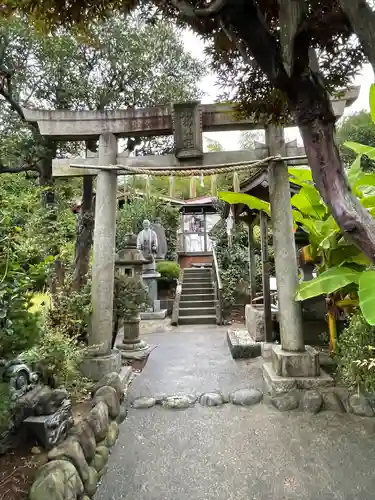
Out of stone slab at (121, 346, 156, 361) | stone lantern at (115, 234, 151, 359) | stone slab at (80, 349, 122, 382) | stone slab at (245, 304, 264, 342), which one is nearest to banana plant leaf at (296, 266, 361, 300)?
stone slab at (245, 304, 264, 342)

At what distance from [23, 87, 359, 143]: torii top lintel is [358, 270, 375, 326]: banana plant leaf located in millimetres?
2880

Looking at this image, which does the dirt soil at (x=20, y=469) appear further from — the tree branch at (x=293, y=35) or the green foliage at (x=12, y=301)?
the tree branch at (x=293, y=35)

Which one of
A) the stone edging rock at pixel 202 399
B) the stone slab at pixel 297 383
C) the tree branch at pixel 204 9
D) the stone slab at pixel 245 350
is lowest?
the stone edging rock at pixel 202 399

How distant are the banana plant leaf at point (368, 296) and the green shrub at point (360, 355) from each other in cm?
67

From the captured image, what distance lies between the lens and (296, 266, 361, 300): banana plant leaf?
11.6 ft

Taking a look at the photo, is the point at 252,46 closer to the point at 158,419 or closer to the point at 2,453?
the point at 2,453

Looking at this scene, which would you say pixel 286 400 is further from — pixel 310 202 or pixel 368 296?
pixel 310 202

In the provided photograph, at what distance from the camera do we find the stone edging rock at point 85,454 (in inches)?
84.2

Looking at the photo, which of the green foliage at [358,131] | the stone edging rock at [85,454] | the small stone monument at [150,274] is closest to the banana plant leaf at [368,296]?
the stone edging rock at [85,454]

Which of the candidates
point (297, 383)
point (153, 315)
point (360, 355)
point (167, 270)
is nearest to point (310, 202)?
point (360, 355)

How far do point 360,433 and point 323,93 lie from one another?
350cm

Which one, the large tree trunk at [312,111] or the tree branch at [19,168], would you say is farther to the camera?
the tree branch at [19,168]

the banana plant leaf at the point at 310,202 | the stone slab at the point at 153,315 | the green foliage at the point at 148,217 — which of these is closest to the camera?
the banana plant leaf at the point at 310,202

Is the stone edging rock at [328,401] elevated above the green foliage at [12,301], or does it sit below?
below
